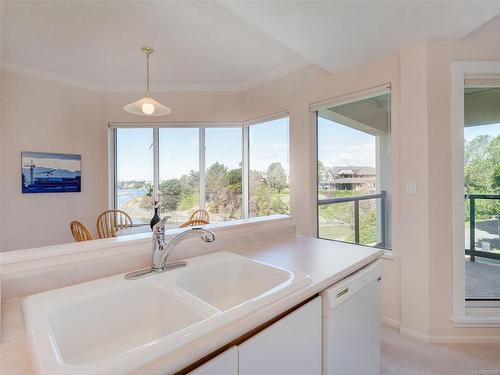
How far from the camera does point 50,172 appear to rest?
3336mm

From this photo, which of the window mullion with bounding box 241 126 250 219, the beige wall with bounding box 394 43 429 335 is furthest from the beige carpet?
the window mullion with bounding box 241 126 250 219

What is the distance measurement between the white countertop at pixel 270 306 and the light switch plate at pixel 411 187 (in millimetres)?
937

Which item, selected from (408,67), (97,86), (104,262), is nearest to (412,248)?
(408,67)

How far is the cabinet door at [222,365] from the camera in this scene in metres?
0.63

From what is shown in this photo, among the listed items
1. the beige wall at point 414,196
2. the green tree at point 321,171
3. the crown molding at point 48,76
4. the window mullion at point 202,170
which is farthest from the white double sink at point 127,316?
the crown molding at point 48,76

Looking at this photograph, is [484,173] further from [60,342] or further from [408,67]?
[60,342]

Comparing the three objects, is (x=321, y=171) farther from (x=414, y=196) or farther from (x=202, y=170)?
(x=202, y=170)

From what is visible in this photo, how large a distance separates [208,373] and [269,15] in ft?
6.50

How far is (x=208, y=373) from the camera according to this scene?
0.63 meters

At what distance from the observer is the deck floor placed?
2098 mm

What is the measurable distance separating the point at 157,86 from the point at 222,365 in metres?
3.92

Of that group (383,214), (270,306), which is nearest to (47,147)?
(270,306)

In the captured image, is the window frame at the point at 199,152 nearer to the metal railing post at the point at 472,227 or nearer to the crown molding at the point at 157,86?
the crown molding at the point at 157,86

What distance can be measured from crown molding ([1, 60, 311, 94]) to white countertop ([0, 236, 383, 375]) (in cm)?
226
